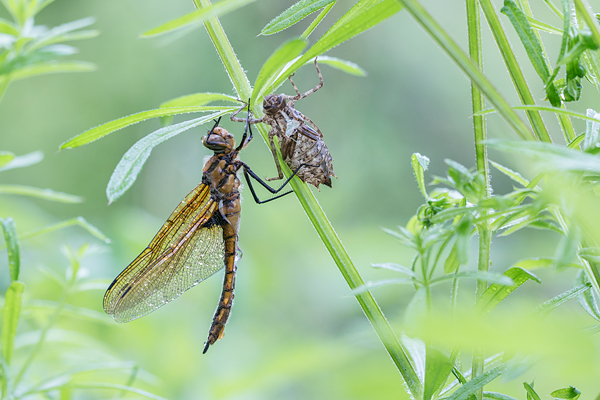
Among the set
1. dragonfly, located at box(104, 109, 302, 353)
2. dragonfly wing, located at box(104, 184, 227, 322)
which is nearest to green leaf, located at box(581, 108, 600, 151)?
dragonfly, located at box(104, 109, 302, 353)

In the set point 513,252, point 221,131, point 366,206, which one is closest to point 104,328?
point 221,131

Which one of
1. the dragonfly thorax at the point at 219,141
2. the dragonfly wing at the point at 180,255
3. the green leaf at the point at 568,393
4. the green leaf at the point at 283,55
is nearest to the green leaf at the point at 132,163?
the green leaf at the point at 283,55

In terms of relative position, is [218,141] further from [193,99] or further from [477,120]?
[477,120]

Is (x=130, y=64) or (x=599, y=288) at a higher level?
(x=130, y=64)

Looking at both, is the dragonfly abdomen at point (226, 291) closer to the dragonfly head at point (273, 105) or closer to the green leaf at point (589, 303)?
the dragonfly head at point (273, 105)

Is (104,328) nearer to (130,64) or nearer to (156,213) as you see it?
(156,213)

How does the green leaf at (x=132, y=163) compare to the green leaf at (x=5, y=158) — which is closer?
the green leaf at (x=132, y=163)
